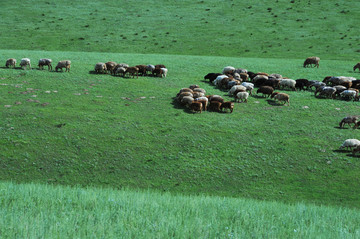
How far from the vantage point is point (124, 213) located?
812 centimetres

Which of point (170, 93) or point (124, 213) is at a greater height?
point (124, 213)

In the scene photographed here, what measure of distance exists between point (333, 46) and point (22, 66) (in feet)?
161

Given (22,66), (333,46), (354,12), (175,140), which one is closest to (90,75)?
(22,66)

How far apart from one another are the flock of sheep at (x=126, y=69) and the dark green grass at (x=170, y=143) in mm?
3541

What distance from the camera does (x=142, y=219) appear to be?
25.3ft

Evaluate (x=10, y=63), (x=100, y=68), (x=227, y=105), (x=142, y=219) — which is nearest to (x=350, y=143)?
(x=227, y=105)

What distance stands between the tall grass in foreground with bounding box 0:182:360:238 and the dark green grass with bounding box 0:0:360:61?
47.7 meters

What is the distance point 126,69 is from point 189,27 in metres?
36.4

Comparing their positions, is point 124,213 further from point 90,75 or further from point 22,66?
point 22,66

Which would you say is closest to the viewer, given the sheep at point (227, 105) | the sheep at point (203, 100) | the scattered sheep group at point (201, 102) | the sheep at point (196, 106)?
the sheep at point (196, 106)

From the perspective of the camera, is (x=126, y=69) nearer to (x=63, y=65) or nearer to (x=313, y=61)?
(x=63, y=65)

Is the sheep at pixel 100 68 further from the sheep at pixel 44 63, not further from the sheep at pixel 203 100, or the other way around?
the sheep at pixel 203 100

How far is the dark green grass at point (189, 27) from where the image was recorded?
57531 millimetres

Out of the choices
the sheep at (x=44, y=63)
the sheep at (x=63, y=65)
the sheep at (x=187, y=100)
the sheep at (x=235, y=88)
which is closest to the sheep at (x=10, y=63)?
the sheep at (x=44, y=63)
